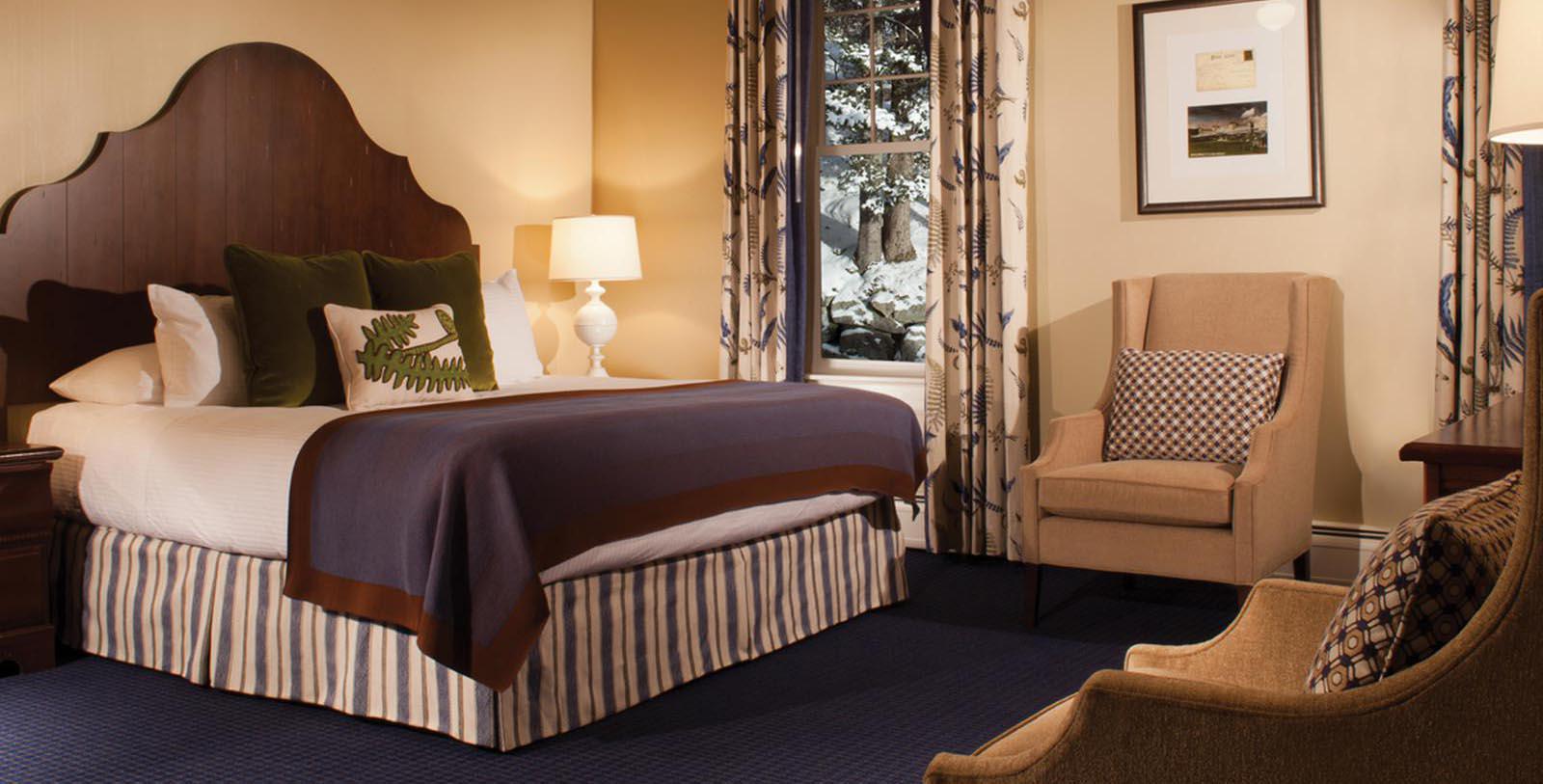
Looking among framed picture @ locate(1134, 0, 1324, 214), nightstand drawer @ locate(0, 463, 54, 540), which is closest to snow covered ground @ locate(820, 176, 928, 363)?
framed picture @ locate(1134, 0, 1324, 214)

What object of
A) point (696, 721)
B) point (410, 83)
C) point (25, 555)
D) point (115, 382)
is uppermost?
point (410, 83)

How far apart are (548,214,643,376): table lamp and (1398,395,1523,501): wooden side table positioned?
3610 millimetres

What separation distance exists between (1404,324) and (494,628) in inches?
126

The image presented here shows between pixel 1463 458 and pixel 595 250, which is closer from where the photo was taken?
pixel 1463 458

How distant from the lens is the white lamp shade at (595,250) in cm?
531

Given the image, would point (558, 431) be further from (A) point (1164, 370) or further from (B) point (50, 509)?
(A) point (1164, 370)

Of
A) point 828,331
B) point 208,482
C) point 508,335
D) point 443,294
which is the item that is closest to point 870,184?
point 828,331

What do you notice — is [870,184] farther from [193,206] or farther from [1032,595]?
[193,206]

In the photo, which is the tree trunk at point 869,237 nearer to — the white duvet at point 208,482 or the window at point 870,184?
the window at point 870,184

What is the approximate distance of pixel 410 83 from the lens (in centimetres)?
501

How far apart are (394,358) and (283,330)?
13.5 inches

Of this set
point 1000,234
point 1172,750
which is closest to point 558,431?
point 1172,750

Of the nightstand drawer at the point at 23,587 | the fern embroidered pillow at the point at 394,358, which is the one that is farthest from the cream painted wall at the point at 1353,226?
the nightstand drawer at the point at 23,587

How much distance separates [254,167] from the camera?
14.2ft
